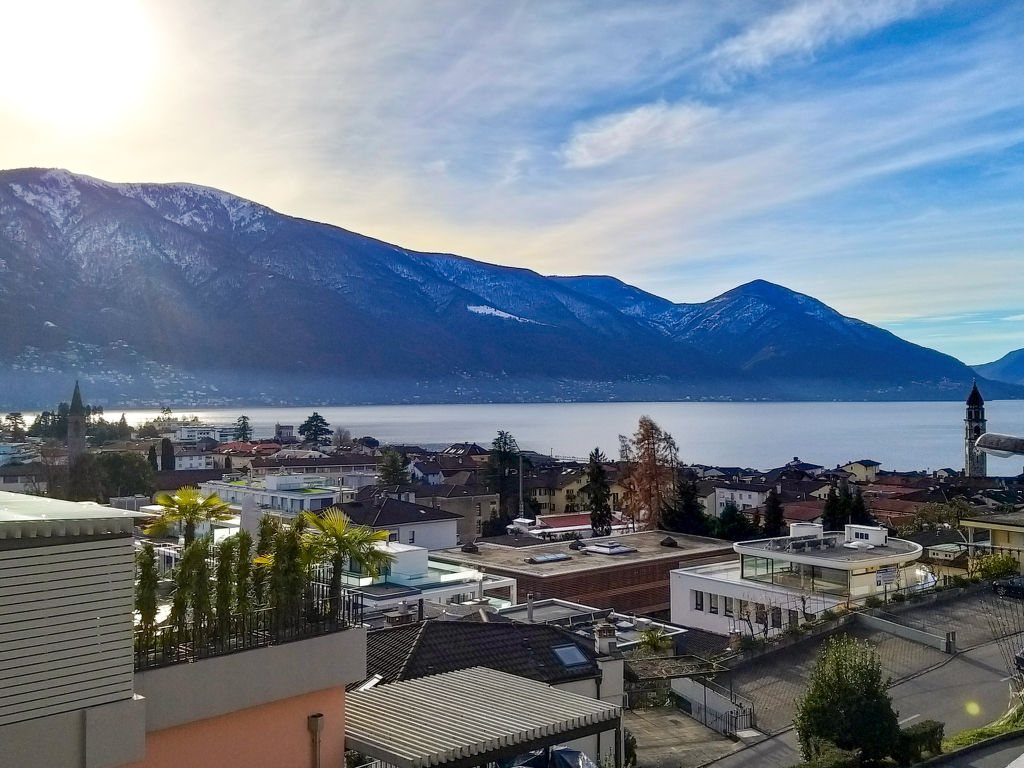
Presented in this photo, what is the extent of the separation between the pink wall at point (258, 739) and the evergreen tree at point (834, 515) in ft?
139

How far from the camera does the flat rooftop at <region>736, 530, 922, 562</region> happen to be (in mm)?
28031

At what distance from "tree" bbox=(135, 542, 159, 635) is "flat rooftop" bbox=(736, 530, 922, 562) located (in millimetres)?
23761

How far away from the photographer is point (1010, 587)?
2656cm

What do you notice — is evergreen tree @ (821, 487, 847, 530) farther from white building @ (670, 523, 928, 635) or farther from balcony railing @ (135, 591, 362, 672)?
balcony railing @ (135, 591, 362, 672)

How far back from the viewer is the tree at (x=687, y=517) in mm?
48219


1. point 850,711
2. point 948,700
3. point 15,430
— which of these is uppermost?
point 15,430

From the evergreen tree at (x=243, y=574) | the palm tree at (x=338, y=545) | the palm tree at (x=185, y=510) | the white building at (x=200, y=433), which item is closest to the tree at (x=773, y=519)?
the palm tree at (x=338, y=545)

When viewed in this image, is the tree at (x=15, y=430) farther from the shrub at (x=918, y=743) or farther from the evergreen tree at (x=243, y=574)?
the shrub at (x=918, y=743)

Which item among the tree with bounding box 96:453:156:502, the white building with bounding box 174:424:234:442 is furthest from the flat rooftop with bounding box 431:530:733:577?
the white building with bounding box 174:424:234:442

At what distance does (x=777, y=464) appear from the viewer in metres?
158

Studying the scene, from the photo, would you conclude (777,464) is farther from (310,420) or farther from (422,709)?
(422,709)

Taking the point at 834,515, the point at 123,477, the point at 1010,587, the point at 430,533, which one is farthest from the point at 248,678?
the point at 123,477

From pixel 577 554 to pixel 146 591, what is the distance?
29687 millimetres

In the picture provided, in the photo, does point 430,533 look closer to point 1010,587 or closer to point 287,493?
point 287,493
